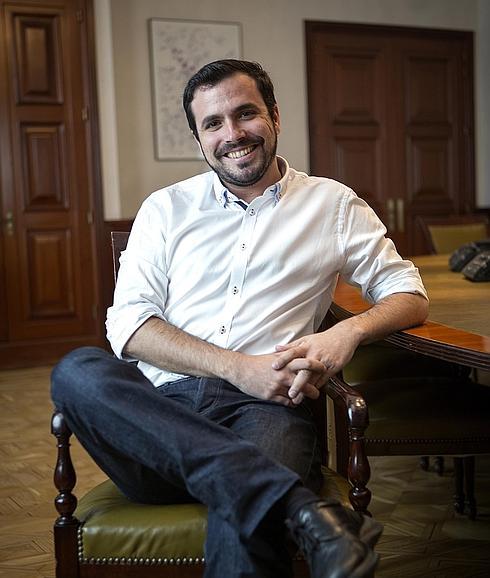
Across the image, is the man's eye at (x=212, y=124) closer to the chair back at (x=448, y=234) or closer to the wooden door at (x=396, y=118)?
the chair back at (x=448, y=234)

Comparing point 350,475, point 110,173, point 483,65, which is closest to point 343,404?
point 350,475

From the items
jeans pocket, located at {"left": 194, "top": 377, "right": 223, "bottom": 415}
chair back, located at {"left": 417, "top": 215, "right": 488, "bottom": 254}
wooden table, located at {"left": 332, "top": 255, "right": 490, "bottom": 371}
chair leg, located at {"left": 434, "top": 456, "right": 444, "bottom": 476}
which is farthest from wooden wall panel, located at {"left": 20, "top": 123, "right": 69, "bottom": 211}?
jeans pocket, located at {"left": 194, "top": 377, "right": 223, "bottom": 415}

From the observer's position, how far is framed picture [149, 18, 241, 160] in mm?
5461

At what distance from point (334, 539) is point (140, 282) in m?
0.81

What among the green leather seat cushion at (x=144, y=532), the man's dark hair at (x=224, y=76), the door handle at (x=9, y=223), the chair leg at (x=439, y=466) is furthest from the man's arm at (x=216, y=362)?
the door handle at (x=9, y=223)

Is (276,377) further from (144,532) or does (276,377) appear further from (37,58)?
(37,58)

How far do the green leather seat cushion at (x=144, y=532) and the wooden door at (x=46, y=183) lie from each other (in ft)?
13.1

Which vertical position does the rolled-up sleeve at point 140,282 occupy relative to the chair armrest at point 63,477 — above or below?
above

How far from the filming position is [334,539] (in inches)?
47.9

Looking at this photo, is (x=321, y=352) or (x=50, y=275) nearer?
(x=321, y=352)

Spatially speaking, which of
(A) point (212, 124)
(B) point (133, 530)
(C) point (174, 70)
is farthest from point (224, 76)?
(C) point (174, 70)

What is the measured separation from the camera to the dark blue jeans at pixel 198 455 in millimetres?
1281

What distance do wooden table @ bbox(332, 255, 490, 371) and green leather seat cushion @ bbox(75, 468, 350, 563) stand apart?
1.77 feet

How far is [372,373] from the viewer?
7.72ft
